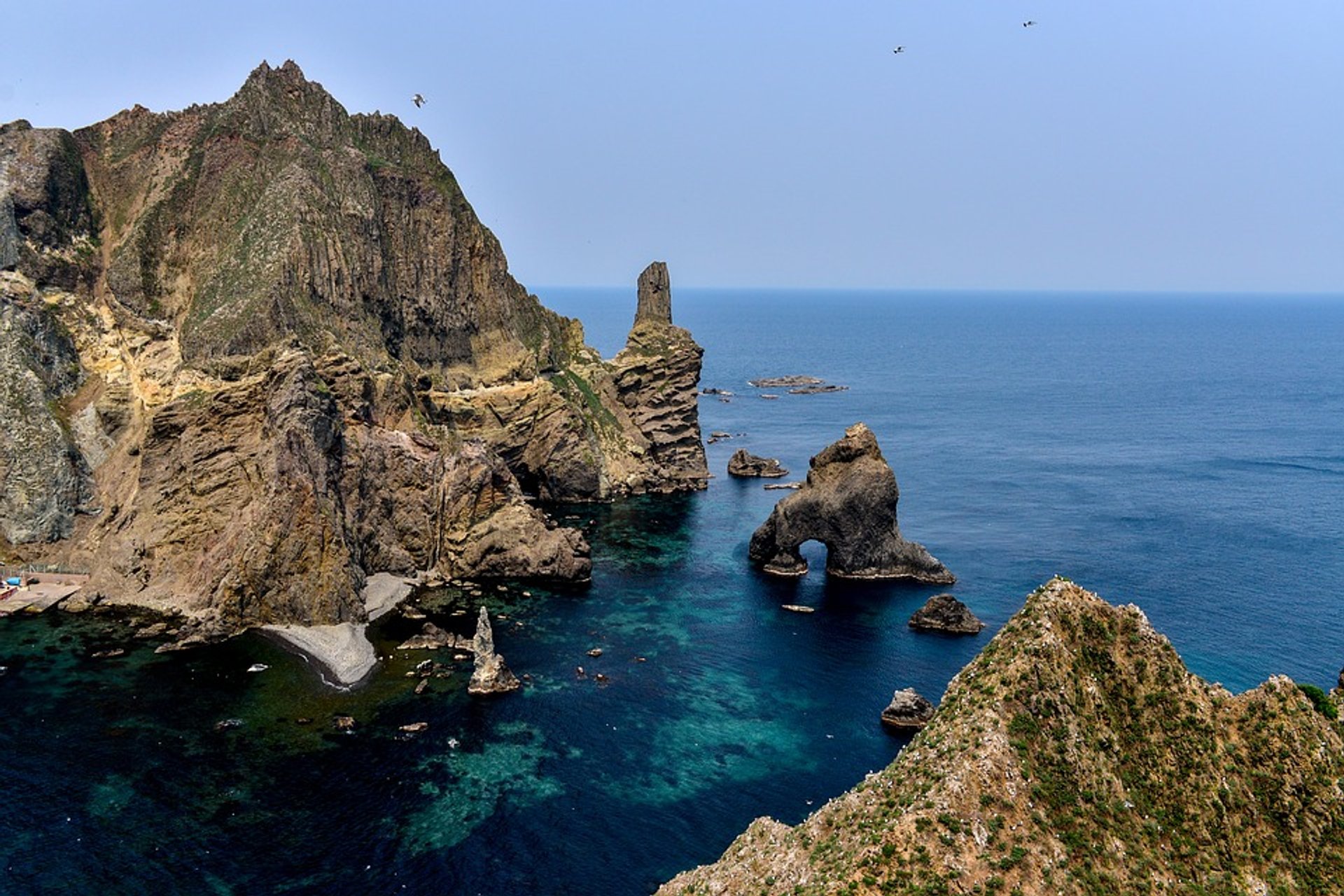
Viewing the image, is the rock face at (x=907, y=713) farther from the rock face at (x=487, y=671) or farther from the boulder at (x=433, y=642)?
the boulder at (x=433, y=642)

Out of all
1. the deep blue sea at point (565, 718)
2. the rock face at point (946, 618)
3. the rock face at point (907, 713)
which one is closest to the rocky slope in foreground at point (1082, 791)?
the deep blue sea at point (565, 718)

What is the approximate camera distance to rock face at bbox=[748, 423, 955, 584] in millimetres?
125562

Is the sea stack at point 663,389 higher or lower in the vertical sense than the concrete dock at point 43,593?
higher

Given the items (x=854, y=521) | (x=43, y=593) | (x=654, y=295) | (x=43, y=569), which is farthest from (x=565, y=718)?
(x=654, y=295)

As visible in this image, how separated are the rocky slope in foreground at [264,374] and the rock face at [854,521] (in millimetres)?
30113

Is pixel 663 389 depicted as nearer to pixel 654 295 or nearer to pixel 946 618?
pixel 654 295

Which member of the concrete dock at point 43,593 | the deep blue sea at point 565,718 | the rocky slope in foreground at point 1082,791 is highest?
the rocky slope in foreground at point 1082,791

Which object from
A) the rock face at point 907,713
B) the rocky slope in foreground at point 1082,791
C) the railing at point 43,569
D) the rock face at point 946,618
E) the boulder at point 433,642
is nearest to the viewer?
the rocky slope in foreground at point 1082,791

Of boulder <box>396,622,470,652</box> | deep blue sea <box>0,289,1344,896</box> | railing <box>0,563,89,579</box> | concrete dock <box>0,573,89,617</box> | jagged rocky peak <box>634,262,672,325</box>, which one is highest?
jagged rocky peak <box>634,262,672,325</box>

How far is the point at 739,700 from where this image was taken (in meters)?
92.9

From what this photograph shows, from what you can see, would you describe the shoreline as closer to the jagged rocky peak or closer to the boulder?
the boulder

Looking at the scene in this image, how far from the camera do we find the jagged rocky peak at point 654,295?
618ft

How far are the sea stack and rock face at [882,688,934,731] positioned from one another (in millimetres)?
93357

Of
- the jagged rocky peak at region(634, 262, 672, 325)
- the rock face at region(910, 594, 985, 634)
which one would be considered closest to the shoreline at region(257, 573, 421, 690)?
the rock face at region(910, 594, 985, 634)
